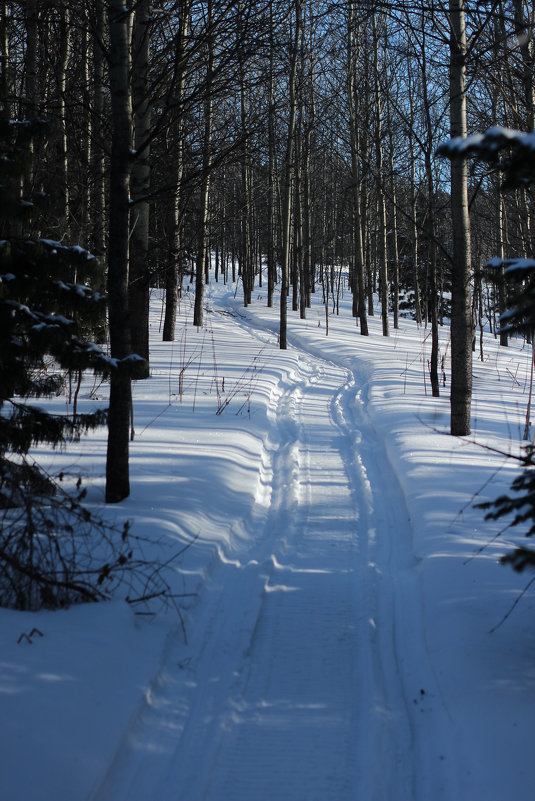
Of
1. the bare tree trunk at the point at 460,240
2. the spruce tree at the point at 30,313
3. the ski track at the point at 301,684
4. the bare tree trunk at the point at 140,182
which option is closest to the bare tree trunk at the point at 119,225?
the bare tree trunk at the point at 140,182

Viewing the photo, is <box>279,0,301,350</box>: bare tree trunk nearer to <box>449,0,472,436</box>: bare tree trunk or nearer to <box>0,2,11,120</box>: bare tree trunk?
<box>0,2,11,120</box>: bare tree trunk

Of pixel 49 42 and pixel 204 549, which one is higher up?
pixel 49 42

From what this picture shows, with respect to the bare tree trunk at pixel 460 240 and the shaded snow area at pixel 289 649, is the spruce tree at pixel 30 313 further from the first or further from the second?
the bare tree trunk at pixel 460 240

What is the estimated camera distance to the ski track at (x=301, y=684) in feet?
9.05

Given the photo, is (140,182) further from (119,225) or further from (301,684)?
(301,684)

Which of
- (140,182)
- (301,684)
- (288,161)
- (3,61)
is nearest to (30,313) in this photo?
(301,684)

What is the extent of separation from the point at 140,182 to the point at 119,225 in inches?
91.8

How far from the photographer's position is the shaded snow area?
2730 mm

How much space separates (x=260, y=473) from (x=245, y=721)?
165 inches


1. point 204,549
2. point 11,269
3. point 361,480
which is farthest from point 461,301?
point 11,269

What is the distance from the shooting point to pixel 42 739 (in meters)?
2.64

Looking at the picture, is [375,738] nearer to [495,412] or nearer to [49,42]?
[495,412]

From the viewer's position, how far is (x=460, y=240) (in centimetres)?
805

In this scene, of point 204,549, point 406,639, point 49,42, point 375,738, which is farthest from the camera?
point 49,42
